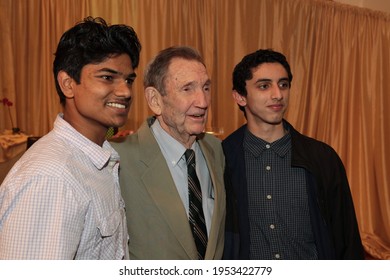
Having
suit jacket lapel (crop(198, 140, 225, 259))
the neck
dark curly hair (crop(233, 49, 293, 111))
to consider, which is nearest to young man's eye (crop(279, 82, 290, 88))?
dark curly hair (crop(233, 49, 293, 111))

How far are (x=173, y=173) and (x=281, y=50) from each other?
3779mm

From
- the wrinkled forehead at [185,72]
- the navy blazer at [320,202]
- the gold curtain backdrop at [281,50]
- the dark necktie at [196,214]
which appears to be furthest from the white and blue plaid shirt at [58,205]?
the gold curtain backdrop at [281,50]

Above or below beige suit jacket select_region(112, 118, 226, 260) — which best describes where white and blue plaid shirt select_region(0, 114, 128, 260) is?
above

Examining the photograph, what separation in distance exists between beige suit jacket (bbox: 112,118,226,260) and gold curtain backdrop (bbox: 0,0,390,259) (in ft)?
8.37

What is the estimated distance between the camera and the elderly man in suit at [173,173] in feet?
5.66

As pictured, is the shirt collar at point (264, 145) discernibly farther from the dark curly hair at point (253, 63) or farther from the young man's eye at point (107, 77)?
the young man's eye at point (107, 77)

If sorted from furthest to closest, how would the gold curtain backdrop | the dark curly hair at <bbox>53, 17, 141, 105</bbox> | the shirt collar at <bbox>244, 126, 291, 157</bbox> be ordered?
the gold curtain backdrop < the shirt collar at <bbox>244, 126, 291, 157</bbox> < the dark curly hair at <bbox>53, 17, 141, 105</bbox>

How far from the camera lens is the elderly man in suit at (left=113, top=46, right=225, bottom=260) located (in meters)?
1.72

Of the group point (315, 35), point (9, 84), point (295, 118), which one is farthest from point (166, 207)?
point (315, 35)

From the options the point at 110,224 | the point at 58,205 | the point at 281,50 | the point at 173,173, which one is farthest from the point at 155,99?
the point at 281,50

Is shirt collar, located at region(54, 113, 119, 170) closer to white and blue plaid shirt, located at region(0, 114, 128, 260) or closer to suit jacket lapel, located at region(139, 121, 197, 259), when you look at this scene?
white and blue plaid shirt, located at region(0, 114, 128, 260)

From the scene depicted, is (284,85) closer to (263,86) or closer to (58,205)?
(263,86)
